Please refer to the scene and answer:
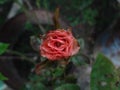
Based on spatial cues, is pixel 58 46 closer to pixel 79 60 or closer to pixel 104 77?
pixel 104 77

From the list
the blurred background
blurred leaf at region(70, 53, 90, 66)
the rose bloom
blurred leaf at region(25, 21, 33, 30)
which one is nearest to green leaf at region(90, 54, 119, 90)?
the rose bloom

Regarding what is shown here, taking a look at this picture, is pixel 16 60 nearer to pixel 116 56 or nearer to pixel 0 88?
pixel 116 56

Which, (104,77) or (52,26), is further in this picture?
(52,26)

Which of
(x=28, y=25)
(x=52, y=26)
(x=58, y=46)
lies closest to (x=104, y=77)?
(x=58, y=46)

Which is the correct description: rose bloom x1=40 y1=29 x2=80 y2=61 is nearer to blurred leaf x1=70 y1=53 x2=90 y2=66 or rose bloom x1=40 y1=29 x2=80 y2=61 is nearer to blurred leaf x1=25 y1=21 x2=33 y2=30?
blurred leaf x1=70 y1=53 x2=90 y2=66

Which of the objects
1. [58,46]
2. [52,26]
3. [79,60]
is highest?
[52,26]

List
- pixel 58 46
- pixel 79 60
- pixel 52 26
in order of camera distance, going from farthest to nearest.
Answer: pixel 52 26
pixel 79 60
pixel 58 46
